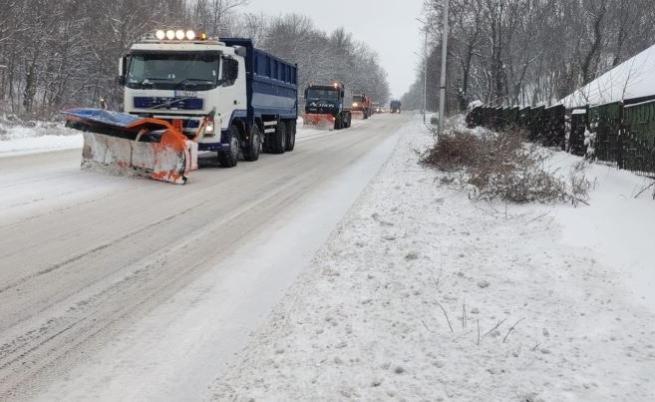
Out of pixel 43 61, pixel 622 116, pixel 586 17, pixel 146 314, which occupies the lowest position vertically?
pixel 146 314

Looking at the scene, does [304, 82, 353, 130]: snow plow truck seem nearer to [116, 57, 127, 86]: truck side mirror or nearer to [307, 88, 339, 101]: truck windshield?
[307, 88, 339, 101]: truck windshield

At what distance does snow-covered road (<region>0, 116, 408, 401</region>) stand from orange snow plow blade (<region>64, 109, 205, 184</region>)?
438 millimetres

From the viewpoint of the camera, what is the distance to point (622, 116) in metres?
11.9

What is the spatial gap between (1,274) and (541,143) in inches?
679

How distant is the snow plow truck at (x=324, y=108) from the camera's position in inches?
1528

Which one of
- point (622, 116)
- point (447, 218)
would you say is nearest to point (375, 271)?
point (447, 218)

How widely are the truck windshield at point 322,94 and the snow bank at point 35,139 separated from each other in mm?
19230

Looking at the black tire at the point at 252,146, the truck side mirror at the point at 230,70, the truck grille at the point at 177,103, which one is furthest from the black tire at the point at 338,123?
the truck grille at the point at 177,103

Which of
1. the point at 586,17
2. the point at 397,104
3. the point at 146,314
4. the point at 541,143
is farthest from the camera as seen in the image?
the point at 397,104

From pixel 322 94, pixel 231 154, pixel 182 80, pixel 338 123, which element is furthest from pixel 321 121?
pixel 182 80

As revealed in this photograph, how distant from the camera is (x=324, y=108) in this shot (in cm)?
3922

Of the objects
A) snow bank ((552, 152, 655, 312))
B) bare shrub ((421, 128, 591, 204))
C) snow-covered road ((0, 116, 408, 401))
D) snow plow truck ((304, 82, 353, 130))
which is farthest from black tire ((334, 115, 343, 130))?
snow bank ((552, 152, 655, 312))

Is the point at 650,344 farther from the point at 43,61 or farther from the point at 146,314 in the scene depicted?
the point at 43,61

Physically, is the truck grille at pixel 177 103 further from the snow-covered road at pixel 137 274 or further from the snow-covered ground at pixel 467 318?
the snow-covered ground at pixel 467 318
